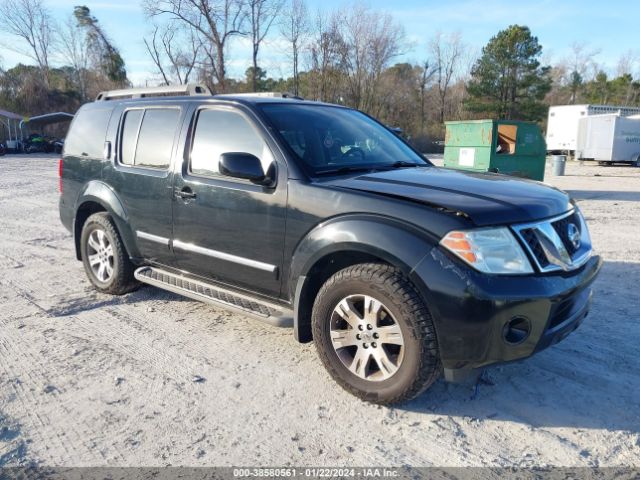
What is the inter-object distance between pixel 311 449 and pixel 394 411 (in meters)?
0.64

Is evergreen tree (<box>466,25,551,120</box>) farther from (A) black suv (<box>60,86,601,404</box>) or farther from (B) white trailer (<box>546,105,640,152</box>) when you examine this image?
Answer: (A) black suv (<box>60,86,601,404</box>)

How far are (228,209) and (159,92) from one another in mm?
2006

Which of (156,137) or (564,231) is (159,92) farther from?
(564,231)

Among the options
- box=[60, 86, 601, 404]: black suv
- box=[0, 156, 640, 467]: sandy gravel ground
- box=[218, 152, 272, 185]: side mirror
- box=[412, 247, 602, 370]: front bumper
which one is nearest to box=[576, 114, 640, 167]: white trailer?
box=[0, 156, 640, 467]: sandy gravel ground

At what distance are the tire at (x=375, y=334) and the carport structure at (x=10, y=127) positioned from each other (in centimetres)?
3726

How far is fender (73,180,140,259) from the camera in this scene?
4688 mm

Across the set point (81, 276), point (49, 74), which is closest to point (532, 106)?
point (81, 276)

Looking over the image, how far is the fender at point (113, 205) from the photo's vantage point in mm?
4688

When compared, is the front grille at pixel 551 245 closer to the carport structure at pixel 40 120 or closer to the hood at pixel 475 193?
the hood at pixel 475 193

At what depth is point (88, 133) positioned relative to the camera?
5.27m

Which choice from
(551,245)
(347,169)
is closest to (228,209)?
(347,169)

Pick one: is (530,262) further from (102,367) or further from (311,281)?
(102,367)

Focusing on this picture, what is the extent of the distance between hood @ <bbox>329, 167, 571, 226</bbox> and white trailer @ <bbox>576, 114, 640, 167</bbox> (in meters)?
26.7

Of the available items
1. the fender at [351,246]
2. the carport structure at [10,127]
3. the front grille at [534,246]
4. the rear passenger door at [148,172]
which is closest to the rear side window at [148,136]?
the rear passenger door at [148,172]
